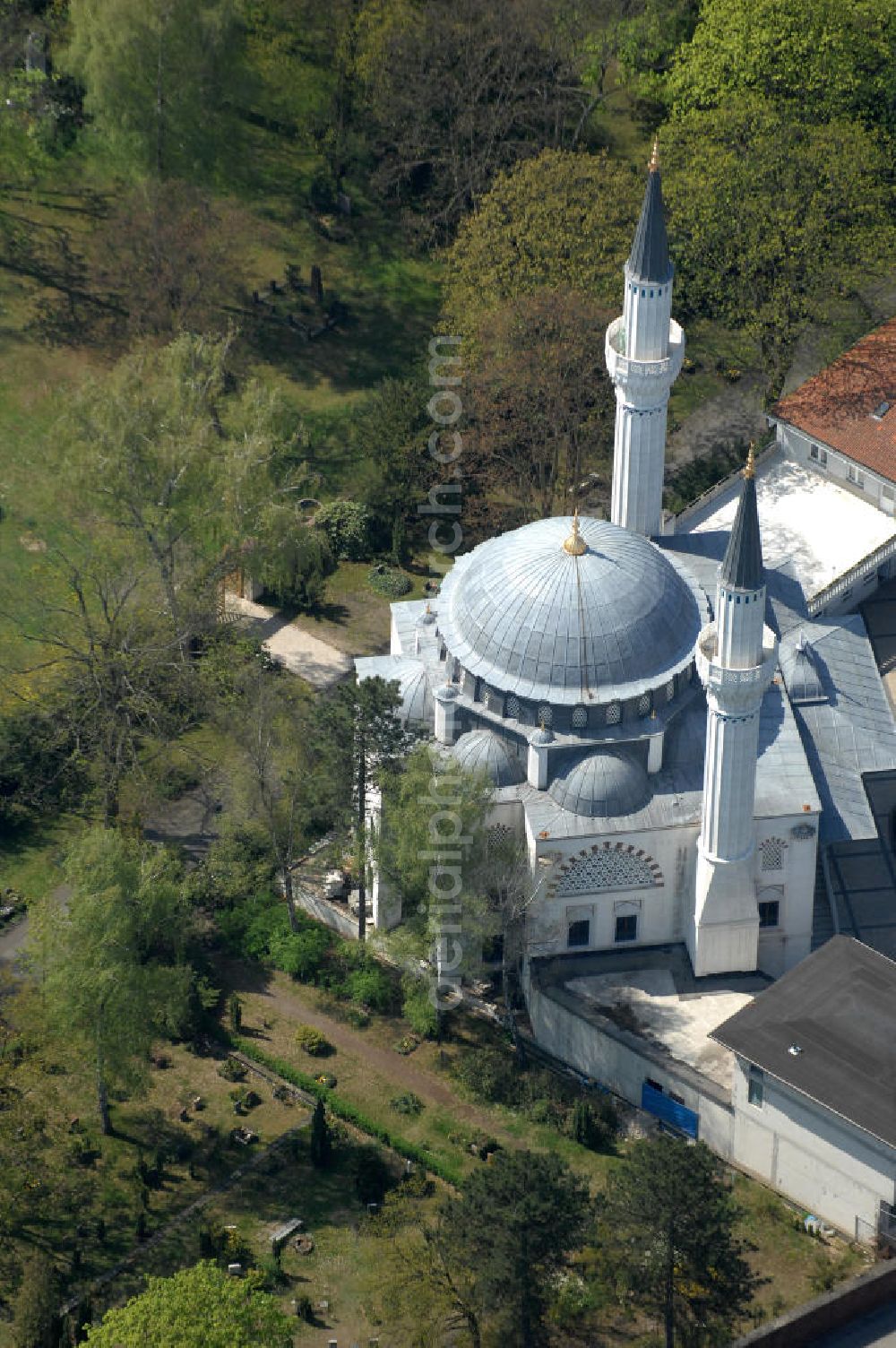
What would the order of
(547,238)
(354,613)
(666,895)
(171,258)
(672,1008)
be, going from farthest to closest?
(171,258), (547,238), (354,613), (666,895), (672,1008)

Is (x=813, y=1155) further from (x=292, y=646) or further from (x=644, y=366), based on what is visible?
(x=292, y=646)

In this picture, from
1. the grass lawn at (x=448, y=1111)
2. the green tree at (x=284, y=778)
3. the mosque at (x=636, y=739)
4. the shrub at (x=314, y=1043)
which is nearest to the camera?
the grass lawn at (x=448, y=1111)

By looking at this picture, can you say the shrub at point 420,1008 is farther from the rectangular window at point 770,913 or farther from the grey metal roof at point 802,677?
the grey metal roof at point 802,677

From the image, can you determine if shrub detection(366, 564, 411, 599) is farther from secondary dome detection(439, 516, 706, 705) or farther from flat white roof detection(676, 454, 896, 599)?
secondary dome detection(439, 516, 706, 705)

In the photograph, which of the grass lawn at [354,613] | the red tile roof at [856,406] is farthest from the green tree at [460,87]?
the red tile roof at [856,406]

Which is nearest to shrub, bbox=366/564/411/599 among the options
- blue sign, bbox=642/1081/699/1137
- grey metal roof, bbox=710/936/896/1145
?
blue sign, bbox=642/1081/699/1137

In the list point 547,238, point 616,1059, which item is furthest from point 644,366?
point 616,1059
